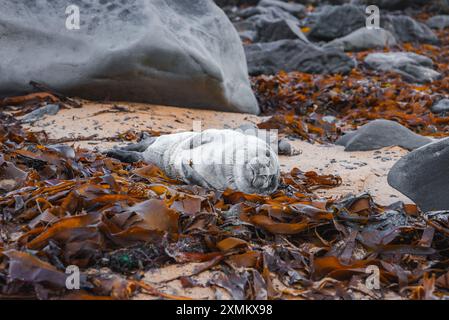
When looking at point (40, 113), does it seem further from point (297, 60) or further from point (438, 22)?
point (438, 22)

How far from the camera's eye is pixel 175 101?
5738 millimetres

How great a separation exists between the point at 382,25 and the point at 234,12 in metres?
4.76

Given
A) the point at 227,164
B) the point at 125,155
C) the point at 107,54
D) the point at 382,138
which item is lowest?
the point at 382,138

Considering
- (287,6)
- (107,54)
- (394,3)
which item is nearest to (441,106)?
(107,54)

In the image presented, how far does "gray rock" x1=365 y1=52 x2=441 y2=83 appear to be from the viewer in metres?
8.88

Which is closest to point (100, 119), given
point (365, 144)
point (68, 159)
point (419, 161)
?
point (68, 159)

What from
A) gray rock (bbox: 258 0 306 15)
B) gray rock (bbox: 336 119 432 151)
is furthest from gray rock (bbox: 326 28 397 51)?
gray rock (bbox: 336 119 432 151)

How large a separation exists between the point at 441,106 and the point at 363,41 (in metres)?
5.27

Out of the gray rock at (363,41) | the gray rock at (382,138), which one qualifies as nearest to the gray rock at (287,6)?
the gray rock at (363,41)

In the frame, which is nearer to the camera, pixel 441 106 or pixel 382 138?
pixel 382 138

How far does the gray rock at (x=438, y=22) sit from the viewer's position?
15.5 m

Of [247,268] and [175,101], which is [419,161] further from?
[175,101]

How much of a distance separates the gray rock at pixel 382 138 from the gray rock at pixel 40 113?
2543 millimetres

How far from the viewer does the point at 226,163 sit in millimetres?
3229
